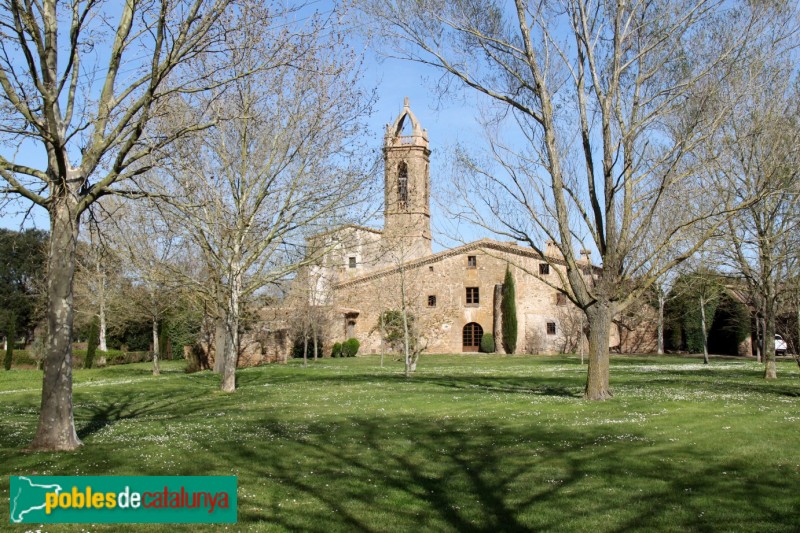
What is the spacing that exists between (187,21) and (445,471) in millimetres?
6663

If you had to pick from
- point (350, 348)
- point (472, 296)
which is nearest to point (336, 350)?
point (350, 348)

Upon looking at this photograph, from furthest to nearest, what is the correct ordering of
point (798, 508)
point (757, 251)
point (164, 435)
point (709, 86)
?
point (757, 251)
point (709, 86)
point (164, 435)
point (798, 508)

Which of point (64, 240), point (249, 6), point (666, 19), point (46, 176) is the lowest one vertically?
point (64, 240)

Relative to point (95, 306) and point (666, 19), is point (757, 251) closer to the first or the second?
point (666, 19)

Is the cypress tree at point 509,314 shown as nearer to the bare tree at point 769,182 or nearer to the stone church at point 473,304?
the stone church at point 473,304

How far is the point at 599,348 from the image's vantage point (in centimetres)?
1513

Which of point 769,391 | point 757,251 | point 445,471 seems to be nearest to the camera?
point 445,471

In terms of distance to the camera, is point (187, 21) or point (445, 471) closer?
point (445, 471)

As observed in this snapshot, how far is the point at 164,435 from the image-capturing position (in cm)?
1024

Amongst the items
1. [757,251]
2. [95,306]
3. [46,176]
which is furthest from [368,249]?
[95,306]

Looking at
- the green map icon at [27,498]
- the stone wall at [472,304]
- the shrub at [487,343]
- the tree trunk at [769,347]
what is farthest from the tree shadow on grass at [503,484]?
the shrub at [487,343]

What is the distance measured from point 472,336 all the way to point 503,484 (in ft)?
145

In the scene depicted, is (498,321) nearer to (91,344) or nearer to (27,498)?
(91,344)

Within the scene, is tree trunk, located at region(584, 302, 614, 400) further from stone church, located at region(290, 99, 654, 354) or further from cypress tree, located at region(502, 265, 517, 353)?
cypress tree, located at region(502, 265, 517, 353)
